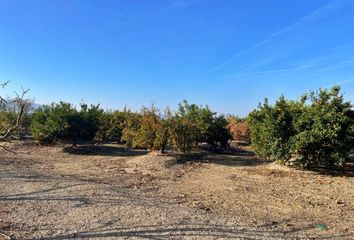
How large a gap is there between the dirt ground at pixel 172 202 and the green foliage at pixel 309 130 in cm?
66

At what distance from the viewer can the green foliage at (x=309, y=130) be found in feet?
40.6

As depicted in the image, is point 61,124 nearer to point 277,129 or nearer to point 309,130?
point 277,129

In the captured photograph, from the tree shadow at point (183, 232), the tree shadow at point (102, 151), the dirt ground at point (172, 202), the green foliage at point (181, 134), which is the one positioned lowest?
the tree shadow at point (183, 232)

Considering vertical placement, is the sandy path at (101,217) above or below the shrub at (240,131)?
below

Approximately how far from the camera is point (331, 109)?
41.5 ft

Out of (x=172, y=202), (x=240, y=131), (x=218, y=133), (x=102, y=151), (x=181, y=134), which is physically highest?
(x=240, y=131)

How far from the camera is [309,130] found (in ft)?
42.0

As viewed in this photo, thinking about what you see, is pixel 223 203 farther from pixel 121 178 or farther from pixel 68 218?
pixel 121 178

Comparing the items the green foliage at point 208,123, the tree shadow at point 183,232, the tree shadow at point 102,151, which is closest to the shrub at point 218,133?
the green foliage at point 208,123

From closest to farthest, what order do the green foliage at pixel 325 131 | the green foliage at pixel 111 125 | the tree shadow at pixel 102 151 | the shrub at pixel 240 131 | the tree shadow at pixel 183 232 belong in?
the tree shadow at pixel 183 232
the green foliage at pixel 325 131
the tree shadow at pixel 102 151
the green foliage at pixel 111 125
the shrub at pixel 240 131

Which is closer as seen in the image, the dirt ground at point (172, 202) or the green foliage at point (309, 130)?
the dirt ground at point (172, 202)

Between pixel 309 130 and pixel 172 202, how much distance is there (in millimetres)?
6896

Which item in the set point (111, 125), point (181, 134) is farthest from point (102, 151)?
point (181, 134)

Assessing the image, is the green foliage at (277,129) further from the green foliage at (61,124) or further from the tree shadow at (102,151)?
the green foliage at (61,124)
